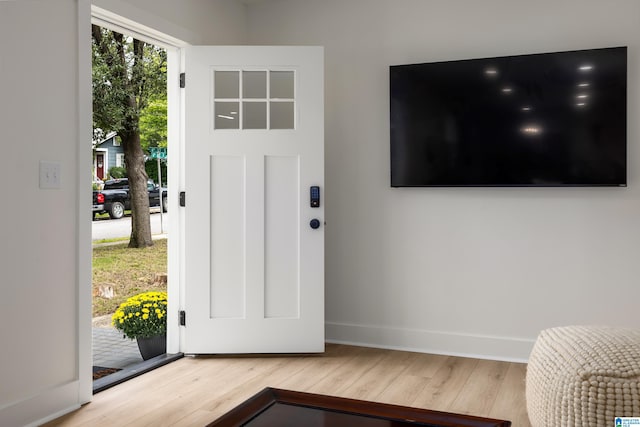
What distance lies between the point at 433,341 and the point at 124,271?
11.9ft

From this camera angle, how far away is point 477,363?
3418 mm

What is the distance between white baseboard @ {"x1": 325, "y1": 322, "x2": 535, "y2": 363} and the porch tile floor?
1.41 m

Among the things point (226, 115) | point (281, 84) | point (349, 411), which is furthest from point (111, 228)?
point (349, 411)

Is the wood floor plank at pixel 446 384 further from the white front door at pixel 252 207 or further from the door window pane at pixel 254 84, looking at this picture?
the door window pane at pixel 254 84

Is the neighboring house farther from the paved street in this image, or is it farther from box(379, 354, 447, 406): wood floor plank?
box(379, 354, 447, 406): wood floor plank

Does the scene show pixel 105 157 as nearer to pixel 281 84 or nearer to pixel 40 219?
pixel 281 84

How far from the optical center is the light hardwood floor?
2605 millimetres

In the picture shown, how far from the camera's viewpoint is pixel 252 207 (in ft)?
11.6

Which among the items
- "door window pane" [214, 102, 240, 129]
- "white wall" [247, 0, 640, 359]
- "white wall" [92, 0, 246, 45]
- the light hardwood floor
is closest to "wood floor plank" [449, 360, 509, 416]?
the light hardwood floor

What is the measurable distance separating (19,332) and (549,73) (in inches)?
122

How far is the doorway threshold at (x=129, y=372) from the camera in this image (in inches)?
117

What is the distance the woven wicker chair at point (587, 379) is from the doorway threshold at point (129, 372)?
2.11 m

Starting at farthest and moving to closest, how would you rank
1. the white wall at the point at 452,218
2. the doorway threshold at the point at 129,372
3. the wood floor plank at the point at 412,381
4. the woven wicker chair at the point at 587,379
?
the white wall at the point at 452,218, the doorway threshold at the point at 129,372, the wood floor plank at the point at 412,381, the woven wicker chair at the point at 587,379

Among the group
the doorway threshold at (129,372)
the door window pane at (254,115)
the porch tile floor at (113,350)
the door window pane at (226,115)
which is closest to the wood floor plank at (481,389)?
the doorway threshold at (129,372)
